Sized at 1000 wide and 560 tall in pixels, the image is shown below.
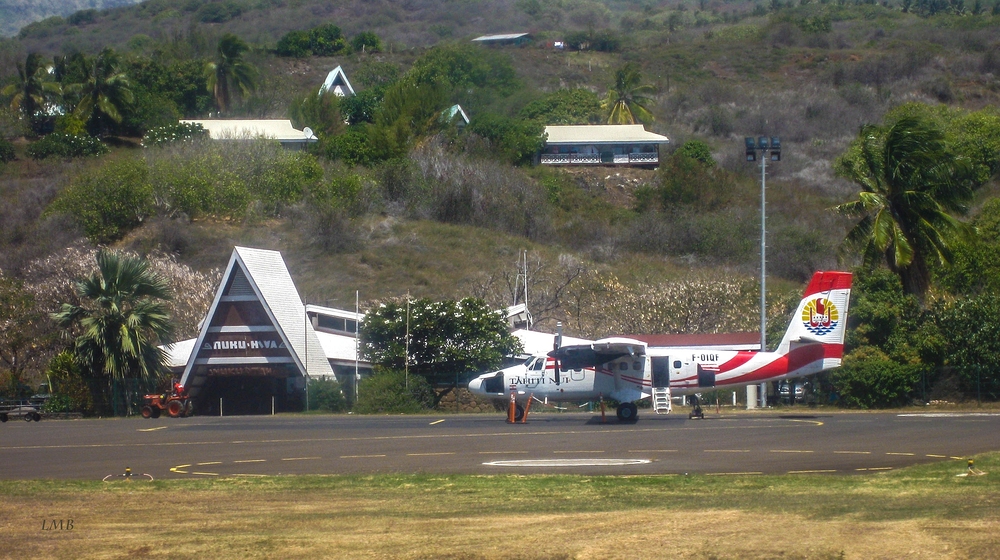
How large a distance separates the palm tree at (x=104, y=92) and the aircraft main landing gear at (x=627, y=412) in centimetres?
7324

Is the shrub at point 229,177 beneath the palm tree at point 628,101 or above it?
beneath

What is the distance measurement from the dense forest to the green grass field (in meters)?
22.5

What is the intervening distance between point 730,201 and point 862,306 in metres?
47.5

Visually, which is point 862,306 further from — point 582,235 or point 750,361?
point 582,235

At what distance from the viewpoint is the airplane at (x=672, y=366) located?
30.3 meters

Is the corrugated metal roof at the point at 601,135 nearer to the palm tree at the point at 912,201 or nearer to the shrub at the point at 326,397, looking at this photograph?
the palm tree at the point at 912,201

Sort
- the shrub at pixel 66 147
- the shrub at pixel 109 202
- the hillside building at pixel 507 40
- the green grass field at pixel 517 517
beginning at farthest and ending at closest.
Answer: the hillside building at pixel 507 40 < the shrub at pixel 66 147 < the shrub at pixel 109 202 < the green grass field at pixel 517 517

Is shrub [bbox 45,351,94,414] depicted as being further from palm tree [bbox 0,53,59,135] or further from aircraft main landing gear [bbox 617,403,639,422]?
palm tree [bbox 0,53,59,135]

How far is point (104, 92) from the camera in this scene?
300 feet

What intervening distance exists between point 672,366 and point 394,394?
1389 cm

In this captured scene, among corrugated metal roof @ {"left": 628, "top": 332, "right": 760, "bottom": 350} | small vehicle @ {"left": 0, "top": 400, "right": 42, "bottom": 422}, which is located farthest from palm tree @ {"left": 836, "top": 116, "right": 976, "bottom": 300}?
small vehicle @ {"left": 0, "top": 400, "right": 42, "bottom": 422}

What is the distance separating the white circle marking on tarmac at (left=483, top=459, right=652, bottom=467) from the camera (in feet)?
63.2

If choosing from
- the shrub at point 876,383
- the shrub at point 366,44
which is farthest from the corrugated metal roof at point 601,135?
the shrub at point 876,383

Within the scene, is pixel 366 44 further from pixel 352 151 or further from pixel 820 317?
pixel 820 317
